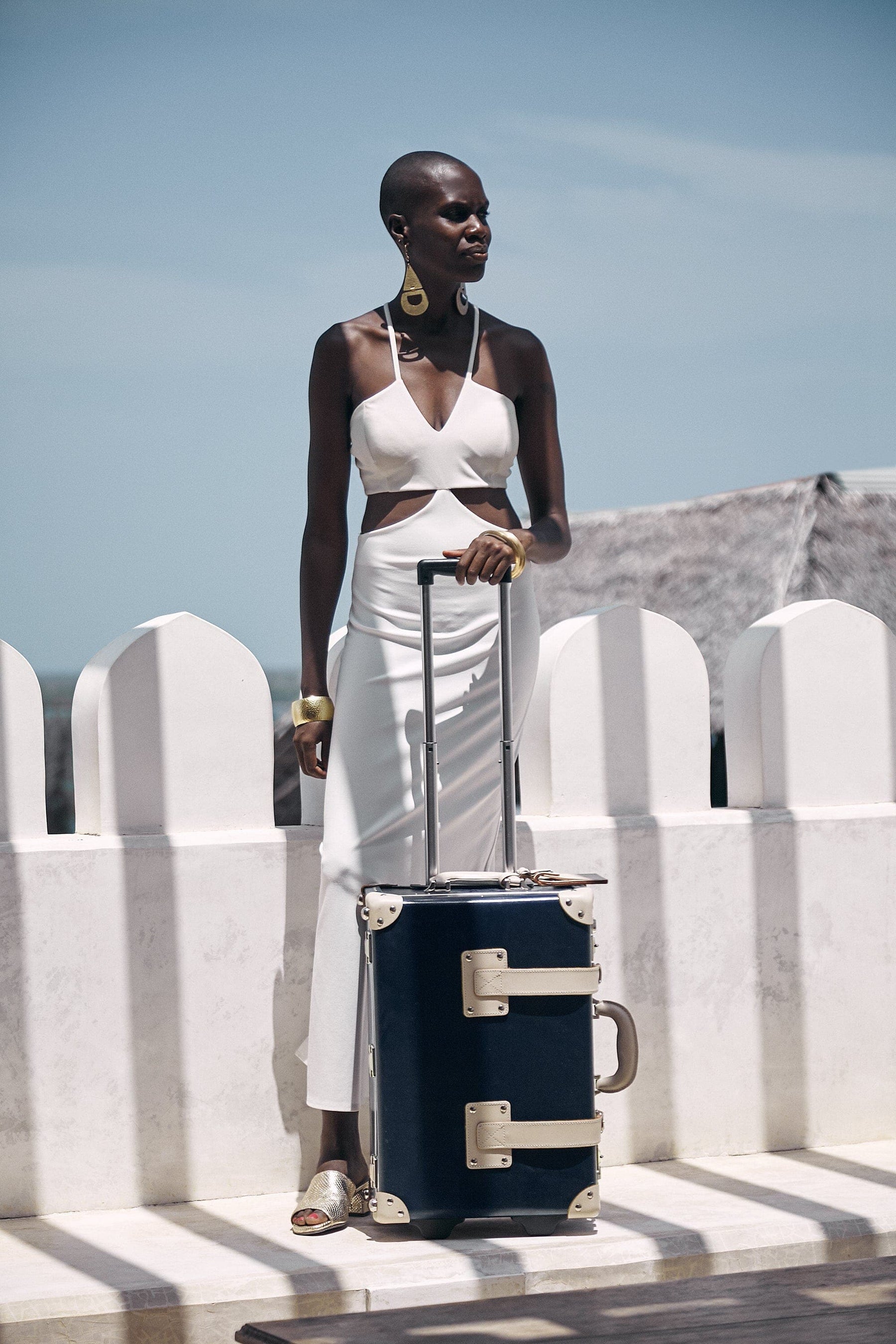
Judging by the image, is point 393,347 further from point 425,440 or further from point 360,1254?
point 360,1254

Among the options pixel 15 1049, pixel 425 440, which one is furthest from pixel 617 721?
pixel 15 1049

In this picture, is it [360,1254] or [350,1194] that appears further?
[350,1194]

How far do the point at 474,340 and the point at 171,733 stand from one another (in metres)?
1.01

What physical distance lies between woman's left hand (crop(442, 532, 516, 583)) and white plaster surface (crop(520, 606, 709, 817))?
0.64 m

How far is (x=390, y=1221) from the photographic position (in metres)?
3.07

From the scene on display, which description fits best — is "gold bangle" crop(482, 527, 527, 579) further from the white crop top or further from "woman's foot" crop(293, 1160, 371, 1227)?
"woman's foot" crop(293, 1160, 371, 1227)

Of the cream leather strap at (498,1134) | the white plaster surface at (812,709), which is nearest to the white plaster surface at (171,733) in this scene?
the cream leather strap at (498,1134)

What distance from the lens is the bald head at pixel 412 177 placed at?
332 cm

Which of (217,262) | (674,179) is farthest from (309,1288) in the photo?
(217,262)

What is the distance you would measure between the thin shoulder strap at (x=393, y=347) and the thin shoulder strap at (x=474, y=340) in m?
0.14

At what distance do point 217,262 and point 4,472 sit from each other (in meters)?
13.0

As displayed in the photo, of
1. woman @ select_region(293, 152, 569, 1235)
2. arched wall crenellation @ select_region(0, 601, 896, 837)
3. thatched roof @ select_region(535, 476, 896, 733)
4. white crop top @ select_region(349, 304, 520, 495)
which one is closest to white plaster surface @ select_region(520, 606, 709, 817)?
arched wall crenellation @ select_region(0, 601, 896, 837)

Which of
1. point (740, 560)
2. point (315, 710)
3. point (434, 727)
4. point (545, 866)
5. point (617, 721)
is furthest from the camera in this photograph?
point (740, 560)

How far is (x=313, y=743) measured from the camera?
3439 millimetres
